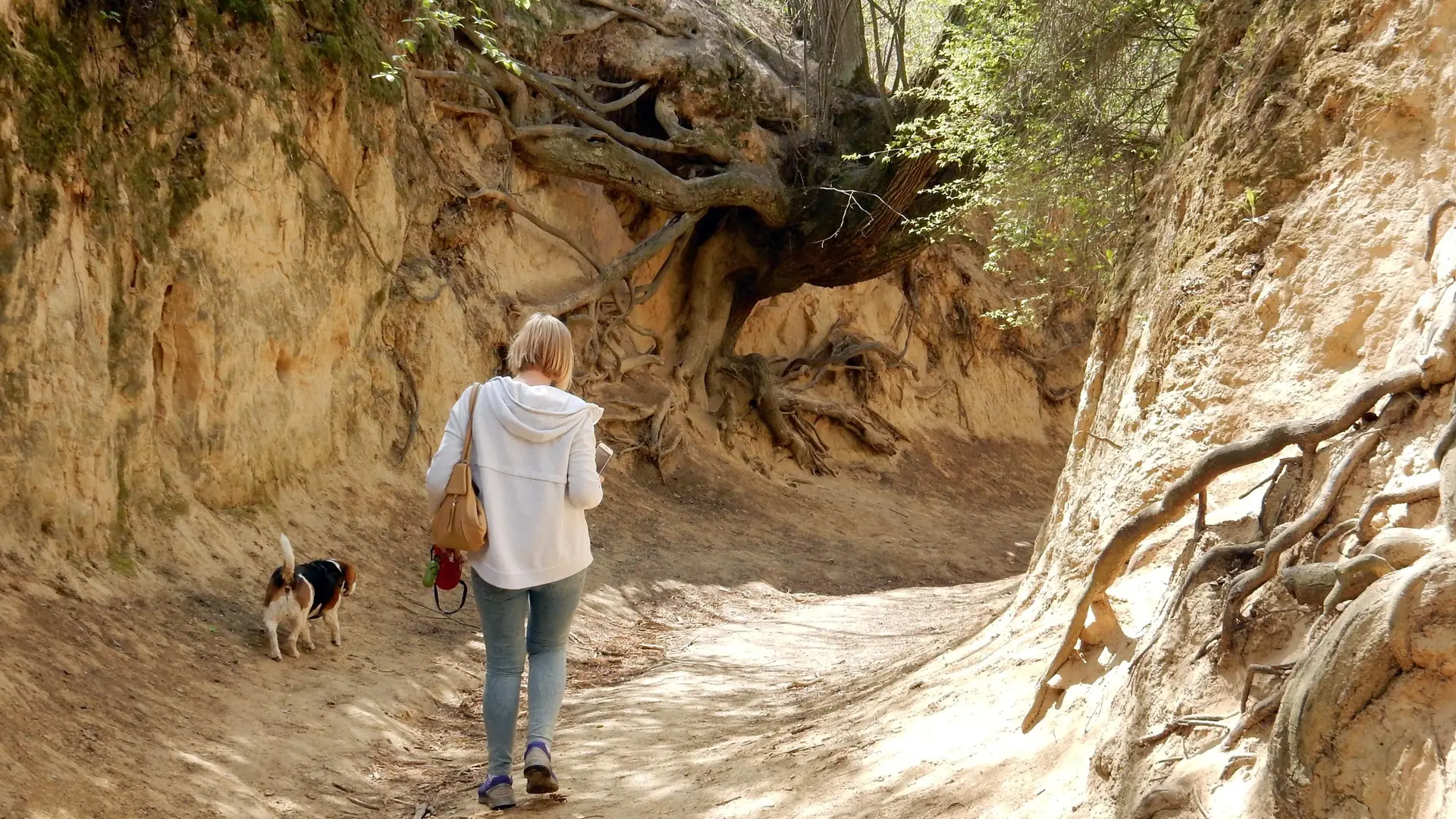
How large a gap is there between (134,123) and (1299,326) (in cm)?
666

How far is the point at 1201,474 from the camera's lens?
344cm

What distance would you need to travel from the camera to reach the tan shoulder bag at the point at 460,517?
4070 mm

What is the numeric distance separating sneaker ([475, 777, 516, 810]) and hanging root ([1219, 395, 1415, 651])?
246 cm

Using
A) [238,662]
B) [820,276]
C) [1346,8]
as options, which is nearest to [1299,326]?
[1346,8]

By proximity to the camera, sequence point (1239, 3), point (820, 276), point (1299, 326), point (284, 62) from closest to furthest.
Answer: point (1299, 326), point (1239, 3), point (284, 62), point (820, 276)

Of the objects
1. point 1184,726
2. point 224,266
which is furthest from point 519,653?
point 224,266

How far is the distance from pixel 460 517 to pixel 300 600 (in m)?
3.02

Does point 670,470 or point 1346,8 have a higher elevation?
point 1346,8

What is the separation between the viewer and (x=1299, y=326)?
12.2ft

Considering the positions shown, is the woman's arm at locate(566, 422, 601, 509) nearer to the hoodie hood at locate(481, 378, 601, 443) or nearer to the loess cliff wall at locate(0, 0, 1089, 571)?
the hoodie hood at locate(481, 378, 601, 443)

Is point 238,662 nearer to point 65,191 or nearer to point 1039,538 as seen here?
point 65,191

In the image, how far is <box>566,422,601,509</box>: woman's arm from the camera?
4.25 meters

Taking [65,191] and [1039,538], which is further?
[65,191]

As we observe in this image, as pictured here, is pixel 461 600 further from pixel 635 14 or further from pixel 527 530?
pixel 635 14
